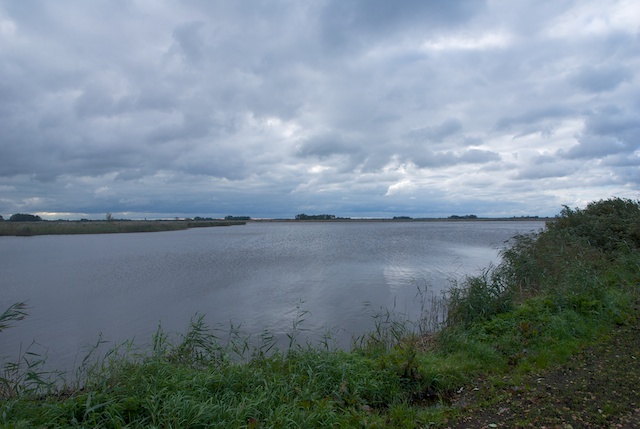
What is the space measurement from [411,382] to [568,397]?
175 cm

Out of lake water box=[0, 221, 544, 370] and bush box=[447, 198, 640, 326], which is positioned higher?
bush box=[447, 198, 640, 326]

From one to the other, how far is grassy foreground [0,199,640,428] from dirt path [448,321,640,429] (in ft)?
0.06

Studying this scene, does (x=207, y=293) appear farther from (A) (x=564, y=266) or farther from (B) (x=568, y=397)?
(B) (x=568, y=397)

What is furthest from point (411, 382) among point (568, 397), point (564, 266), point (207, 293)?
point (207, 293)

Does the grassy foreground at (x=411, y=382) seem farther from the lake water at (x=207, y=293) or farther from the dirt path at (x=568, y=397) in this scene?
the lake water at (x=207, y=293)

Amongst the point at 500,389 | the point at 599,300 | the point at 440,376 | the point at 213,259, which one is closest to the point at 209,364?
the point at 440,376

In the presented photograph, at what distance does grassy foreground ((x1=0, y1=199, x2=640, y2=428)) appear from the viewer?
3.93 m

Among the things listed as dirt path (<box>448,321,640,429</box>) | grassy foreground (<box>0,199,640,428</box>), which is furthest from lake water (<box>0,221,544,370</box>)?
dirt path (<box>448,321,640,429</box>)

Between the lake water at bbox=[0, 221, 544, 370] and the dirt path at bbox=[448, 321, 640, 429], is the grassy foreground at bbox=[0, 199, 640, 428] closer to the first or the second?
the dirt path at bbox=[448, 321, 640, 429]

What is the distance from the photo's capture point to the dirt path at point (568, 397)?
149 inches

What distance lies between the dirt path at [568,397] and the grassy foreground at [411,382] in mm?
18

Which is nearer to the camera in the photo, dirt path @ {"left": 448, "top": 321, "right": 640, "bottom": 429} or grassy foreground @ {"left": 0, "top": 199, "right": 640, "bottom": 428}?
dirt path @ {"left": 448, "top": 321, "right": 640, "bottom": 429}

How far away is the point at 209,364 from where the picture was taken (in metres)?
5.85

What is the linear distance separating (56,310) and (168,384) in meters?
9.63
